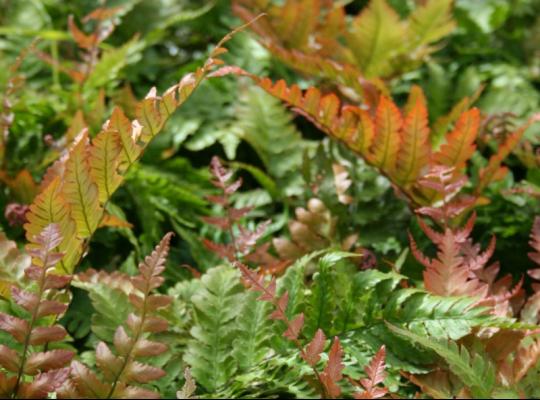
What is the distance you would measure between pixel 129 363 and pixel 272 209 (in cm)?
62

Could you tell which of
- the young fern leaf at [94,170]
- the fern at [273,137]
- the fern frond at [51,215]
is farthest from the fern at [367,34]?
the fern frond at [51,215]

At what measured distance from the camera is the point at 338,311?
2.97 feet

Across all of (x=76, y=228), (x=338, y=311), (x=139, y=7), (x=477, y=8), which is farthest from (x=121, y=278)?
(x=477, y=8)

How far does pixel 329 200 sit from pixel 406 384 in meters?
0.38

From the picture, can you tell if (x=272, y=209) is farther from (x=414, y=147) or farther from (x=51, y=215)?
(x=51, y=215)

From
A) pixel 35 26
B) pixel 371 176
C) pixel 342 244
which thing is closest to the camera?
pixel 342 244

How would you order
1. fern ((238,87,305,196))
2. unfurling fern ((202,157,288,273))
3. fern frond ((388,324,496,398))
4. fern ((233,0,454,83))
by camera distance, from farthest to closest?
1. fern ((233,0,454,83))
2. fern ((238,87,305,196))
3. unfurling fern ((202,157,288,273))
4. fern frond ((388,324,496,398))

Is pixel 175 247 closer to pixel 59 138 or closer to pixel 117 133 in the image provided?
pixel 59 138

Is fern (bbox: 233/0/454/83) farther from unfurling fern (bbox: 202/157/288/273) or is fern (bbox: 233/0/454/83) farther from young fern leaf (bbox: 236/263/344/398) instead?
young fern leaf (bbox: 236/263/344/398)

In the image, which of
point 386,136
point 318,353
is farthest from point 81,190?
point 386,136

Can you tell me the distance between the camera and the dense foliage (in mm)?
790

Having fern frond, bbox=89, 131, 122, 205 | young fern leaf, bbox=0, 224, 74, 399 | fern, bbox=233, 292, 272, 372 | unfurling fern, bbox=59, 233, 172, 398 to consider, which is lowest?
fern, bbox=233, 292, 272, 372

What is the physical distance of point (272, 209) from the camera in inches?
52.0

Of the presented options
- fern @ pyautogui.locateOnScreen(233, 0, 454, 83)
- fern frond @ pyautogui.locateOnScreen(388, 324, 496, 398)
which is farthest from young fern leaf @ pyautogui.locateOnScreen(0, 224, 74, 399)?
fern @ pyautogui.locateOnScreen(233, 0, 454, 83)
